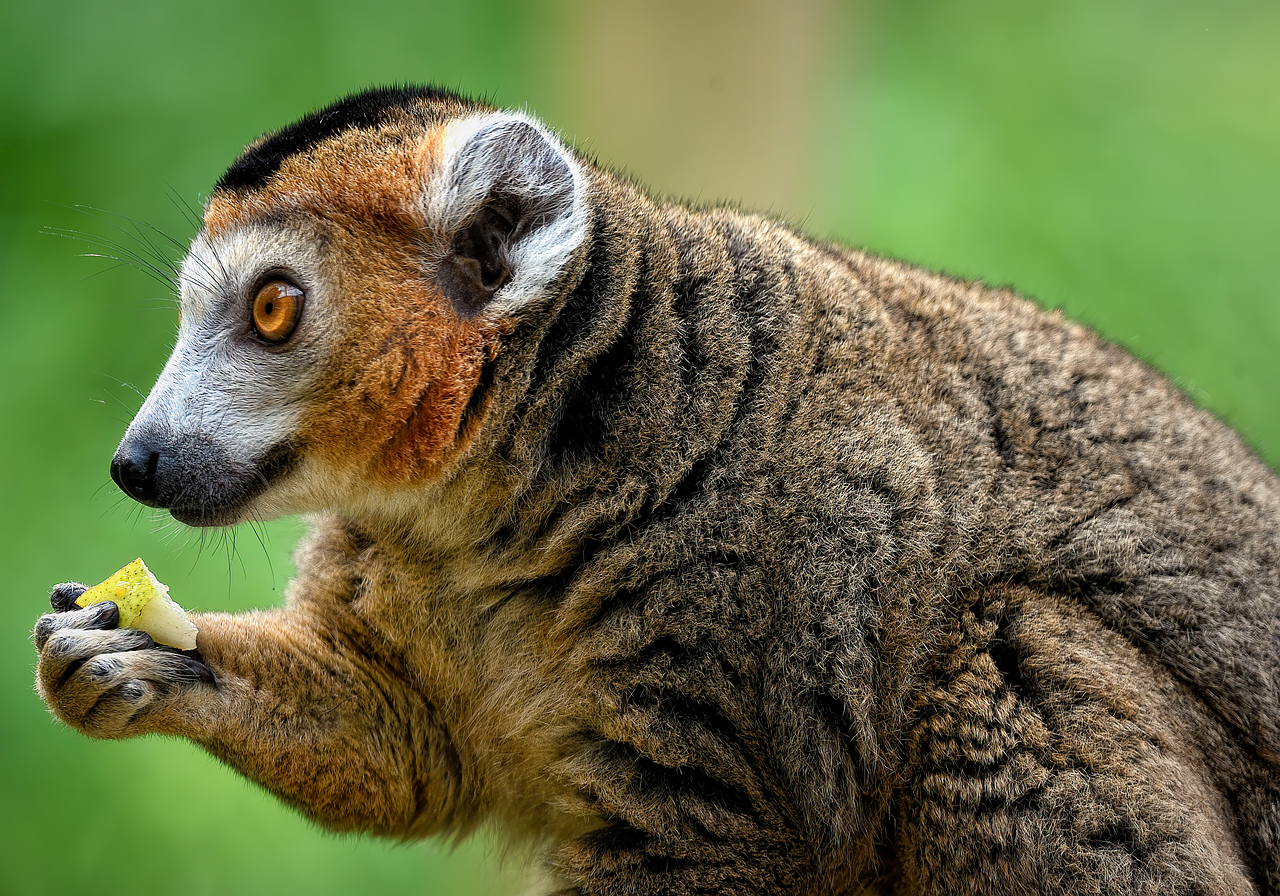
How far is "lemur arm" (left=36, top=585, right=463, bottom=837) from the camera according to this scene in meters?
4.37

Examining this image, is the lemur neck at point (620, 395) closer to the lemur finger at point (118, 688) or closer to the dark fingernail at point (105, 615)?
the lemur finger at point (118, 688)

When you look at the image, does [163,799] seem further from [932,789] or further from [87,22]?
[87,22]

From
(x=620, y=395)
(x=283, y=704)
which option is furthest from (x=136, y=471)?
(x=620, y=395)

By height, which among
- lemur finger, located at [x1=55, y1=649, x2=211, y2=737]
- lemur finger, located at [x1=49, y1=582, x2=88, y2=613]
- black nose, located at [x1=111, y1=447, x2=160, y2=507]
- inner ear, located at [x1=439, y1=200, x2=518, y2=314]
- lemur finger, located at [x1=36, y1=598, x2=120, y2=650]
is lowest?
lemur finger, located at [x1=55, y1=649, x2=211, y2=737]

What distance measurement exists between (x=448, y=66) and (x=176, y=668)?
6355 mm

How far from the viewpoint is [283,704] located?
4.75 m

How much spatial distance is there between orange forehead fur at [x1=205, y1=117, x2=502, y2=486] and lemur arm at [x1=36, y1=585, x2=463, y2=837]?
3.19 feet

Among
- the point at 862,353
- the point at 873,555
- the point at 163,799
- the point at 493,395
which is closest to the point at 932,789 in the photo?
the point at 873,555

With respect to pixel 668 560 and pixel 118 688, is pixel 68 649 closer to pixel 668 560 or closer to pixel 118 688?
pixel 118 688

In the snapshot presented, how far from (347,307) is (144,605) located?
1.46 m

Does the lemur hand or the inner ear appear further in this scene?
the inner ear

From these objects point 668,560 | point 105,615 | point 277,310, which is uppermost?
point 277,310

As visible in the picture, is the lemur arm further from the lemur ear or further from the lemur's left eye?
the lemur ear

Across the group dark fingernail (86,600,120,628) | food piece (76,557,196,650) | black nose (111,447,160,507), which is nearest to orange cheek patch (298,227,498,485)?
black nose (111,447,160,507)
